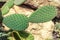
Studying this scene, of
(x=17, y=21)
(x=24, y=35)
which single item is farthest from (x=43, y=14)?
(x=24, y=35)

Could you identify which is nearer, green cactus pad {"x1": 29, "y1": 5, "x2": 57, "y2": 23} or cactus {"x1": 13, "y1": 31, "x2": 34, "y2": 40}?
green cactus pad {"x1": 29, "y1": 5, "x2": 57, "y2": 23}

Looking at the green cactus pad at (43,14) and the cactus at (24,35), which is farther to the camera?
the cactus at (24,35)

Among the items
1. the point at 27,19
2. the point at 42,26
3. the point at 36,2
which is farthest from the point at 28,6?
the point at 27,19

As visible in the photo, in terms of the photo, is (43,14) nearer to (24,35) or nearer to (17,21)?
(17,21)

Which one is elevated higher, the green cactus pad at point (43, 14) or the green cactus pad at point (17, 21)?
the green cactus pad at point (43, 14)

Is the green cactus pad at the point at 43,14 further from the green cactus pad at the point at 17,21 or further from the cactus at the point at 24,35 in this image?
the cactus at the point at 24,35

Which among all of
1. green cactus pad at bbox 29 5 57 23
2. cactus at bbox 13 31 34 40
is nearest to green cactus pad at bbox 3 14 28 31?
green cactus pad at bbox 29 5 57 23

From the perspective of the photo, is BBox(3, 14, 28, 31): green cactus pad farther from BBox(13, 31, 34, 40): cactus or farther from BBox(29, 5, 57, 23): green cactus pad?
BBox(13, 31, 34, 40): cactus

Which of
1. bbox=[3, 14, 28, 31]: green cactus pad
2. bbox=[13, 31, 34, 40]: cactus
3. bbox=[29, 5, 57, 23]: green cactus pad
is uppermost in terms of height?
bbox=[29, 5, 57, 23]: green cactus pad

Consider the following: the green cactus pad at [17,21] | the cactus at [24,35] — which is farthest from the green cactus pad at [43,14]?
the cactus at [24,35]
